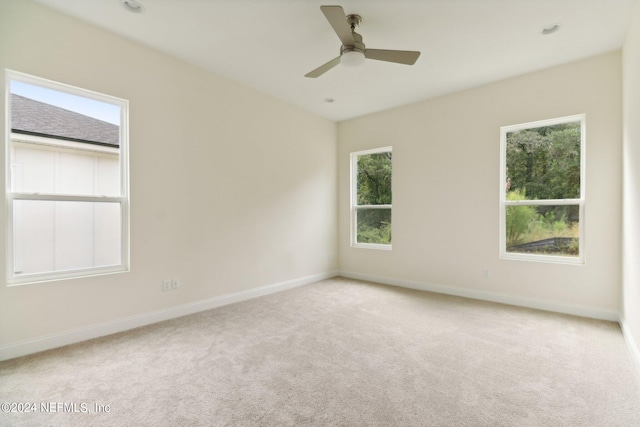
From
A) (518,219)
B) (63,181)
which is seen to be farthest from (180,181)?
(518,219)

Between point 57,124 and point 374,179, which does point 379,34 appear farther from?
point 57,124

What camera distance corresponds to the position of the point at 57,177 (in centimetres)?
273

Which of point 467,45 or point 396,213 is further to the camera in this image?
point 396,213

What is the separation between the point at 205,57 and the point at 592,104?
4.35m

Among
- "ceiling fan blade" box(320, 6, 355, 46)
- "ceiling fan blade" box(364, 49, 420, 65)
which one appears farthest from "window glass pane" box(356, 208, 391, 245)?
"ceiling fan blade" box(320, 6, 355, 46)

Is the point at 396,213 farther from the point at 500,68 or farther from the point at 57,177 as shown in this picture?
the point at 57,177

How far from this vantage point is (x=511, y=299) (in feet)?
12.7

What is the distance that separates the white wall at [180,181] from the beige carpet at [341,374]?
15.3 inches

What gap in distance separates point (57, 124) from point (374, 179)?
14.0 ft

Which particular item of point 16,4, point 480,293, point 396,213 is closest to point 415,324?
point 480,293

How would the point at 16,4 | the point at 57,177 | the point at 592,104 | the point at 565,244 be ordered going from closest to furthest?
the point at 16,4
the point at 57,177
the point at 592,104
the point at 565,244

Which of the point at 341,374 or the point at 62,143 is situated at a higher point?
the point at 62,143

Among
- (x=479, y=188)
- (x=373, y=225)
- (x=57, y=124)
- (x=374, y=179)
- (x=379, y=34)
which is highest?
(x=379, y=34)

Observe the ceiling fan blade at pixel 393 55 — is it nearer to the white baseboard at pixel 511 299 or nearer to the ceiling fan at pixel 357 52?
the ceiling fan at pixel 357 52
